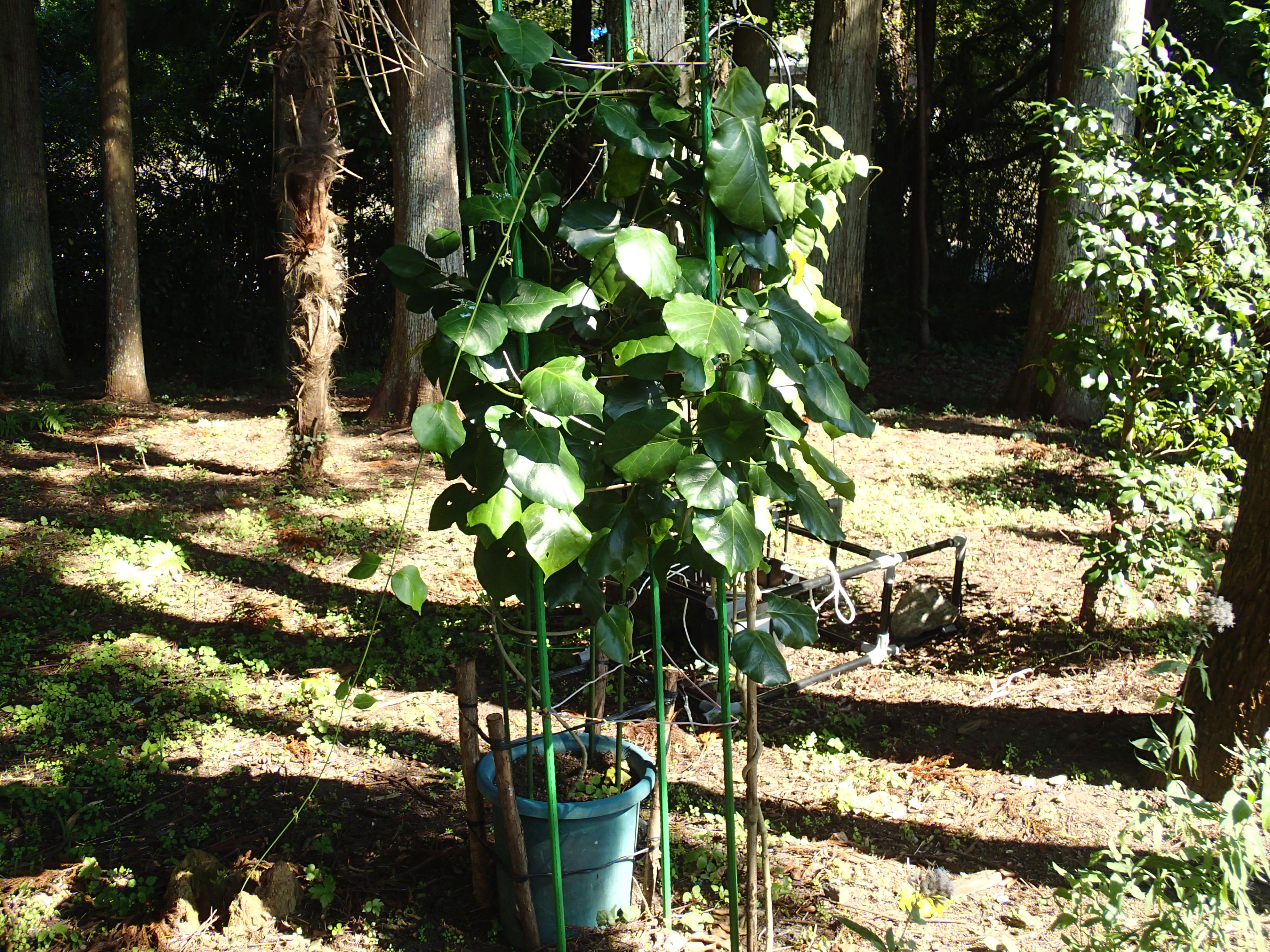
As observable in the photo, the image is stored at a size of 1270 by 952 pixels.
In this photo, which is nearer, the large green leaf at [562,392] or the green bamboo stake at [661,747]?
the large green leaf at [562,392]

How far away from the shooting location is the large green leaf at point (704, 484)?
178cm

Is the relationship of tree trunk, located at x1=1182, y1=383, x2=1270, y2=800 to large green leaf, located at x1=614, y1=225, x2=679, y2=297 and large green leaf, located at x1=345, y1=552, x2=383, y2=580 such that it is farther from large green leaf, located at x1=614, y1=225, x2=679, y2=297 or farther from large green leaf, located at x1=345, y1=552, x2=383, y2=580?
large green leaf, located at x1=345, y1=552, x2=383, y2=580

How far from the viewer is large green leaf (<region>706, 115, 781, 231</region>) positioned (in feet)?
6.11

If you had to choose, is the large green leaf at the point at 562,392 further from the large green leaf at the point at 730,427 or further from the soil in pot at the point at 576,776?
the soil in pot at the point at 576,776

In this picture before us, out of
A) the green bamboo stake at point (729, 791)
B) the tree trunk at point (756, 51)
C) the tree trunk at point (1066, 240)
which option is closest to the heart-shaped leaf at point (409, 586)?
the green bamboo stake at point (729, 791)

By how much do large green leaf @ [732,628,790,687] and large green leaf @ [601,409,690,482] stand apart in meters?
0.42

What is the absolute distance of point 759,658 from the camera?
2.00 m

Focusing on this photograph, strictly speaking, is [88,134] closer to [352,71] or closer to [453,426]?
[352,71]

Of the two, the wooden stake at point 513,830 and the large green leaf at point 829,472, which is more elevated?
the large green leaf at point 829,472

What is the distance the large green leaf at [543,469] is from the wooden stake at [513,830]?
757 mm

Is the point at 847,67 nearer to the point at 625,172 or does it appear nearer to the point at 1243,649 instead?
the point at 1243,649

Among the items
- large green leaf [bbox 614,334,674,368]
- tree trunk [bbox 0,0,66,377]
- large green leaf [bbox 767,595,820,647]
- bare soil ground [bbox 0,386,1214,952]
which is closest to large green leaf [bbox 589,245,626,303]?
large green leaf [bbox 614,334,674,368]

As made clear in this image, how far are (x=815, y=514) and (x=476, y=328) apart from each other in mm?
808

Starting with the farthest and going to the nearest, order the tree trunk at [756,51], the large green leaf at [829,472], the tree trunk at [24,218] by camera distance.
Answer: the tree trunk at [756,51] → the tree trunk at [24,218] → the large green leaf at [829,472]
